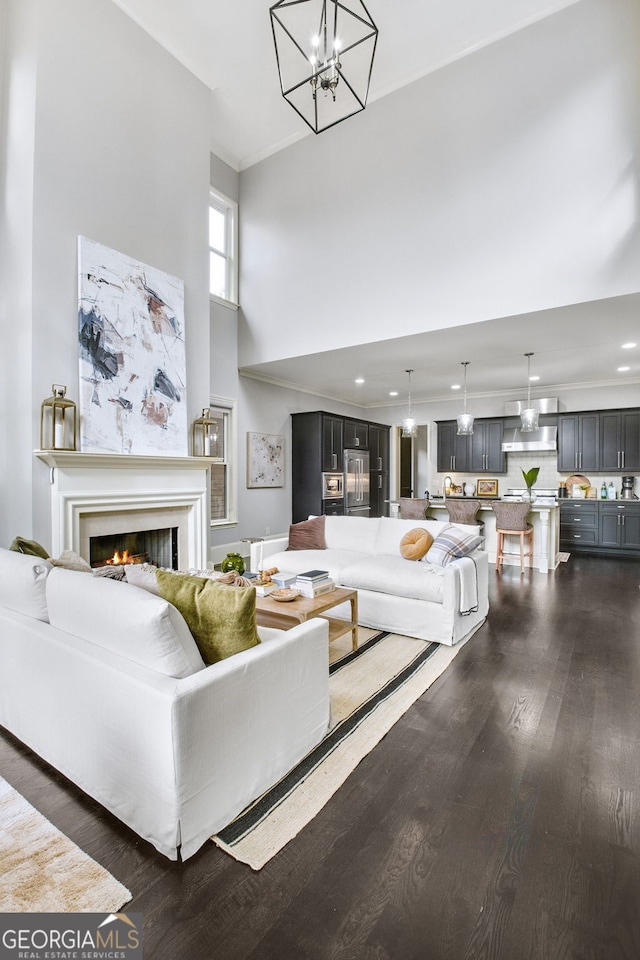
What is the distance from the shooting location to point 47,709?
1.98 meters

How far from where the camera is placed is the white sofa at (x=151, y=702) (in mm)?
1529

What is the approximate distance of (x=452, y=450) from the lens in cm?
905

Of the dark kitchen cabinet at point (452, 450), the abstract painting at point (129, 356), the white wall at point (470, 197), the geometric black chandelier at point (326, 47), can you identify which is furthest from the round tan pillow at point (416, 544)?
the dark kitchen cabinet at point (452, 450)

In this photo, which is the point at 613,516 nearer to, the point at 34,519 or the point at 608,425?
the point at 608,425

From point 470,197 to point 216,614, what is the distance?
15.3ft

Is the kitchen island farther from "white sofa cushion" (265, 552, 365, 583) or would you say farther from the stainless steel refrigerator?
"white sofa cushion" (265, 552, 365, 583)

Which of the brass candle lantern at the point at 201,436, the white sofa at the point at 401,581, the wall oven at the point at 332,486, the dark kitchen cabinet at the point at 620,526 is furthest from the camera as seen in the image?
the wall oven at the point at 332,486

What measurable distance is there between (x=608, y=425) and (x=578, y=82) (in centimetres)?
494

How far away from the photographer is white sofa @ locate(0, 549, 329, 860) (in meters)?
1.53

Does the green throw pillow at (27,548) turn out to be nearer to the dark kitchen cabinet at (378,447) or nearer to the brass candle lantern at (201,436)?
the brass candle lantern at (201,436)

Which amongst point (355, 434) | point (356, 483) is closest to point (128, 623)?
point (356, 483)

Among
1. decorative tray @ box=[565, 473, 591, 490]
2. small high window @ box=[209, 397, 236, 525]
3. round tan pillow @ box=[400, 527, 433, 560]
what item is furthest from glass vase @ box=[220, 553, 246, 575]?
decorative tray @ box=[565, 473, 591, 490]

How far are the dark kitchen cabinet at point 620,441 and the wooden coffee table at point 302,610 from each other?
6.16m

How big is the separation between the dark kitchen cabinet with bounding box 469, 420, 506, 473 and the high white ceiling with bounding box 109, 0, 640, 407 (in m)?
1.56
